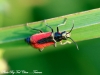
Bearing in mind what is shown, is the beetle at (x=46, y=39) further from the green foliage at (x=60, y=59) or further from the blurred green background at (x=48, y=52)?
the blurred green background at (x=48, y=52)

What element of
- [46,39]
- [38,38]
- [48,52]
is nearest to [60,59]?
[48,52]

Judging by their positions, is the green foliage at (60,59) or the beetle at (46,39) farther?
the green foliage at (60,59)

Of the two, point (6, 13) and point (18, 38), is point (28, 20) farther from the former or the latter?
point (18, 38)

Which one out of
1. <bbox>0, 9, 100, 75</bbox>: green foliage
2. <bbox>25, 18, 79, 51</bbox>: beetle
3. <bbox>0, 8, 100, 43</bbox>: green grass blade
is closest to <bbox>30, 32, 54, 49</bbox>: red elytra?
<bbox>25, 18, 79, 51</bbox>: beetle

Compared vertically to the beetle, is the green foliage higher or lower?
lower

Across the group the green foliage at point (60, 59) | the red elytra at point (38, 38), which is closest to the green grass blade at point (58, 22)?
the red elytra at point (38, 38)

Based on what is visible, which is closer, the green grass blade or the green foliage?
the green grass blade

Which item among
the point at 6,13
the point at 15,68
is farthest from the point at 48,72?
the point at 6,13

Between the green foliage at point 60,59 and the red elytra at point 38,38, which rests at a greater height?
the red elytra at point 38,38

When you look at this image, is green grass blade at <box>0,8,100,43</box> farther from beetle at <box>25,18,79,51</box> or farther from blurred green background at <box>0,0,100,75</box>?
blurred green background at <box>0,0,100,75</box>
